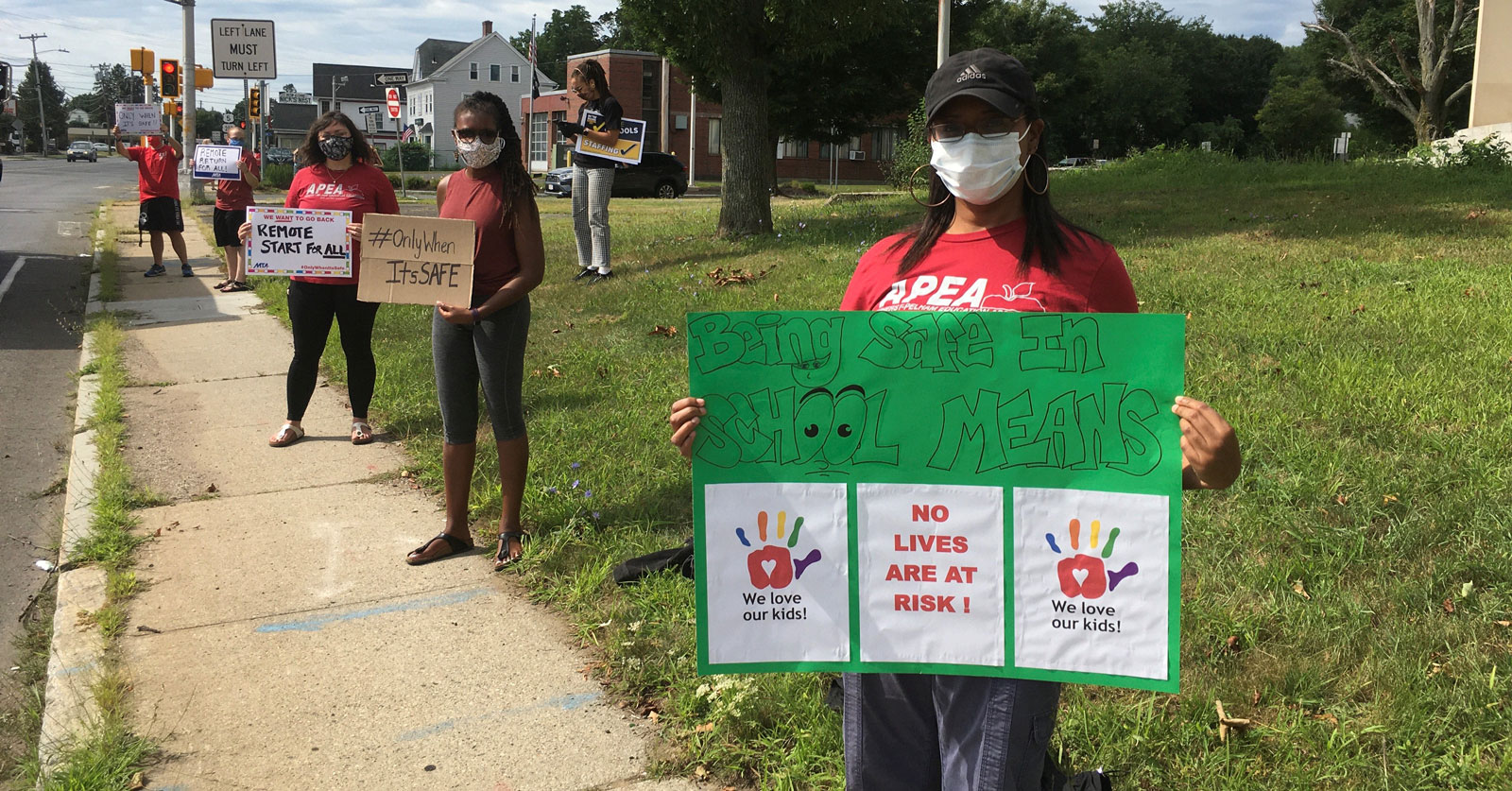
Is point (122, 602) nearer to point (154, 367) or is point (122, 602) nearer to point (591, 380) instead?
point (591, 380)

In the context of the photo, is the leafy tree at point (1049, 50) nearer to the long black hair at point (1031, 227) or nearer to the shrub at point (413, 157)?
the shrub at point (413, 157)

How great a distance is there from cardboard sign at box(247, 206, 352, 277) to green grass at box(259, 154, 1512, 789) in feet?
3.60

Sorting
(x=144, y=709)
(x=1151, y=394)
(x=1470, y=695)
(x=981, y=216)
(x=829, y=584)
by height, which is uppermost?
(x=981, y=216)

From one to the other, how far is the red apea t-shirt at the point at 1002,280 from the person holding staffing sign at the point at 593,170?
859cm

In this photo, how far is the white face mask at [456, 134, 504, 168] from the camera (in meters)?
4.60

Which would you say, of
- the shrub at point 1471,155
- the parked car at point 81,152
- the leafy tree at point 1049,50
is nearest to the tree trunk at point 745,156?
the shrub at point 1471,155

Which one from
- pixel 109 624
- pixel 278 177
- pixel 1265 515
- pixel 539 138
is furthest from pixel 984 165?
pixel 539 138

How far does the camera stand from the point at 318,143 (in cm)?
645

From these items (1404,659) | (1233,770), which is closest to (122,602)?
(1233,770)

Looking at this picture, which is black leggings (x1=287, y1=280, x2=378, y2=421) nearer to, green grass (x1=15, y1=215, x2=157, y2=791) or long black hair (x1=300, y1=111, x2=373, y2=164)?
long black hair (x1=300, y1=111, x2=373, y2=164)

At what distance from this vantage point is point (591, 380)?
7488mm

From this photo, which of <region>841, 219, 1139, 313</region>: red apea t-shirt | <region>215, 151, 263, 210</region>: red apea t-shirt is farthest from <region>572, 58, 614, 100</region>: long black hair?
<region>841, 219, 1139, 313</region>: red apea t-shirt

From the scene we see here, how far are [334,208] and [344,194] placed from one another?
0.11 metres

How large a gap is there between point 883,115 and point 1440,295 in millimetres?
35660
